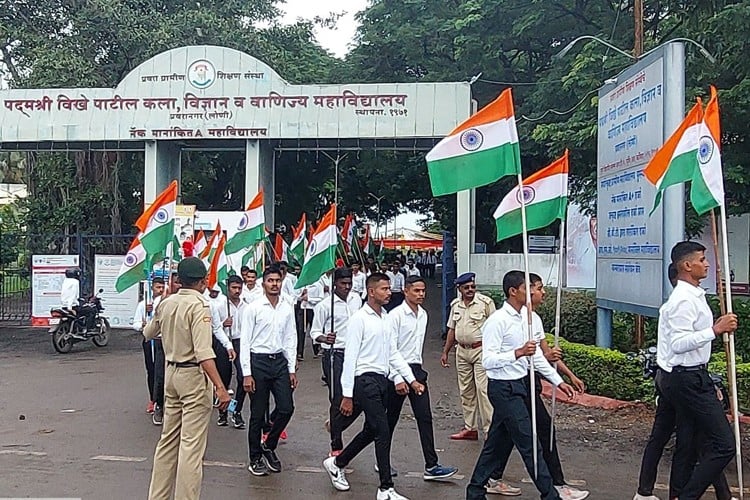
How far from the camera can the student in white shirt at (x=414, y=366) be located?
261 inches

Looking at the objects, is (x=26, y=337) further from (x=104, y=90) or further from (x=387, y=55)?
(x=387, y=55)

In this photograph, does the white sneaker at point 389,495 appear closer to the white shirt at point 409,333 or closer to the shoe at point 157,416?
the white shirt at point 409,333

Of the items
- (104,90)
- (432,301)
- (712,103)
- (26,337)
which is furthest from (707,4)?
(432,301)

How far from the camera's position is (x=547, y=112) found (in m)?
19.2

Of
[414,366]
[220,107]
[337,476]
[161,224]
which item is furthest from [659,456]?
[220,107]

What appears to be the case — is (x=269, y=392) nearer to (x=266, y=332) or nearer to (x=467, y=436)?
(x=266, y=332)

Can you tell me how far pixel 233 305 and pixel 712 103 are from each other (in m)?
5.39

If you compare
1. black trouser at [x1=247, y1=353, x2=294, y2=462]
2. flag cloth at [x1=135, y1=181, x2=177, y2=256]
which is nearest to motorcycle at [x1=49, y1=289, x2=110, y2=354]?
flag cloth at [x1=135, y1=181, x2=177, y2=256]

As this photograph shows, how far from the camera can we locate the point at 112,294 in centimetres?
1794

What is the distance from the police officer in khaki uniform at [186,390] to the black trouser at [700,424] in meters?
2.89

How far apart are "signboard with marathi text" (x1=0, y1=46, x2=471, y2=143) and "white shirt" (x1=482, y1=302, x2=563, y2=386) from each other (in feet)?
38.3

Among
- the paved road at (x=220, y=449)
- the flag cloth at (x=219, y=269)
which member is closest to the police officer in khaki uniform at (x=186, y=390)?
the paved road at (x=220, y=449)

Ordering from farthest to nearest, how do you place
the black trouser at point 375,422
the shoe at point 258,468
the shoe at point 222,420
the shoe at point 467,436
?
1. the shoe at point 222,420
2. the shoe at point 467,436
3. the shoe at point 258,468
4. the black trouser at point 375,422

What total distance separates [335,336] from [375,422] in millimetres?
1793
